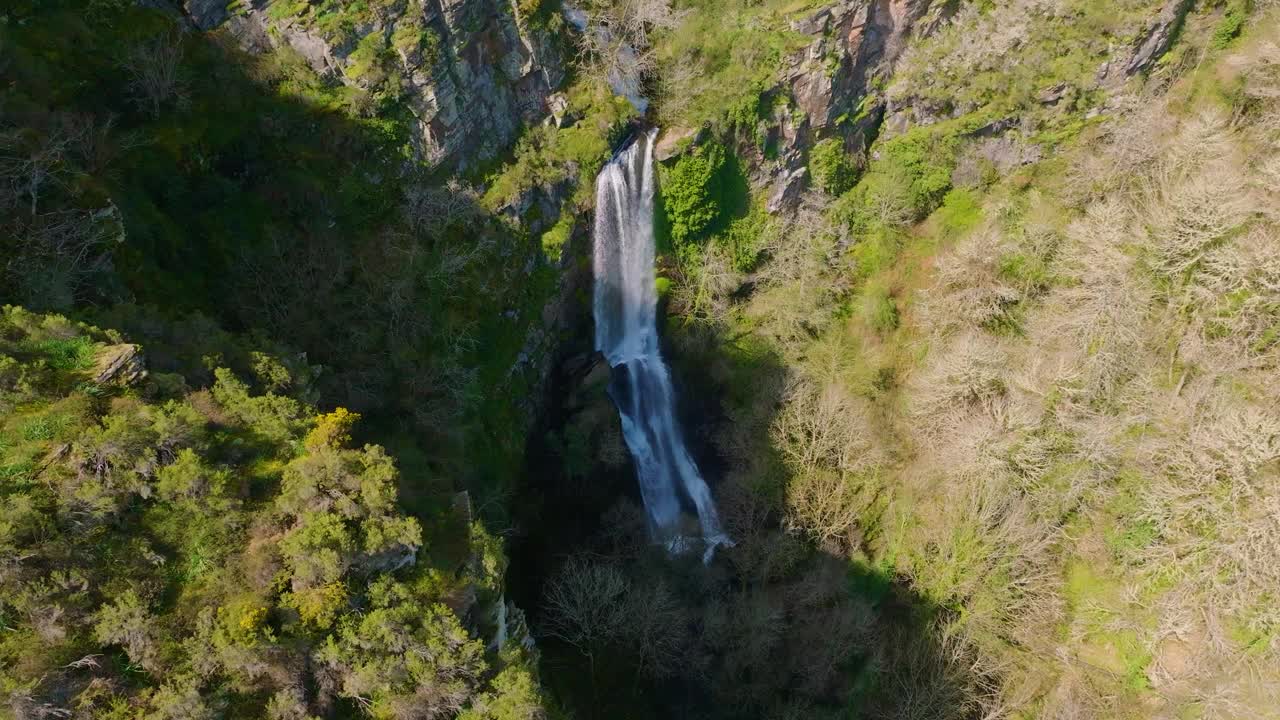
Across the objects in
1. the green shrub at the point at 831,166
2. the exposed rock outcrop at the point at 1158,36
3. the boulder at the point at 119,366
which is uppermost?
the exposed rock outcrop at the point at 1158,36

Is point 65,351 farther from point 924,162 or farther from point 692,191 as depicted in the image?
point 924,162

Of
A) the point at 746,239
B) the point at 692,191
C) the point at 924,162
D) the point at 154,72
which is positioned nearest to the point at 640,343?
the point at 692,191

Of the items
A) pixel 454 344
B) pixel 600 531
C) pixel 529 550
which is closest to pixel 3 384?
pixel 454 344

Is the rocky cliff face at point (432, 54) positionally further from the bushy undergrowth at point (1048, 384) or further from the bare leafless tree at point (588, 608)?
the bare leafless tree at point (588, 608)

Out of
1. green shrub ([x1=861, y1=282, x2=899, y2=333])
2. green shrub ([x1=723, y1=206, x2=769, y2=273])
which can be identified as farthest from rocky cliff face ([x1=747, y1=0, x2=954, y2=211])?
green shrub ([x1=861, y1=282, x2=899, y2=333])

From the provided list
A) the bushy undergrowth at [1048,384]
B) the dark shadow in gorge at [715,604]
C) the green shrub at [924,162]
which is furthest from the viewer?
the green shrub at [924,162]

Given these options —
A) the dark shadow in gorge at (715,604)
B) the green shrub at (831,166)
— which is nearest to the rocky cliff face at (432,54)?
the dark shadow in gorge at (715,604)
